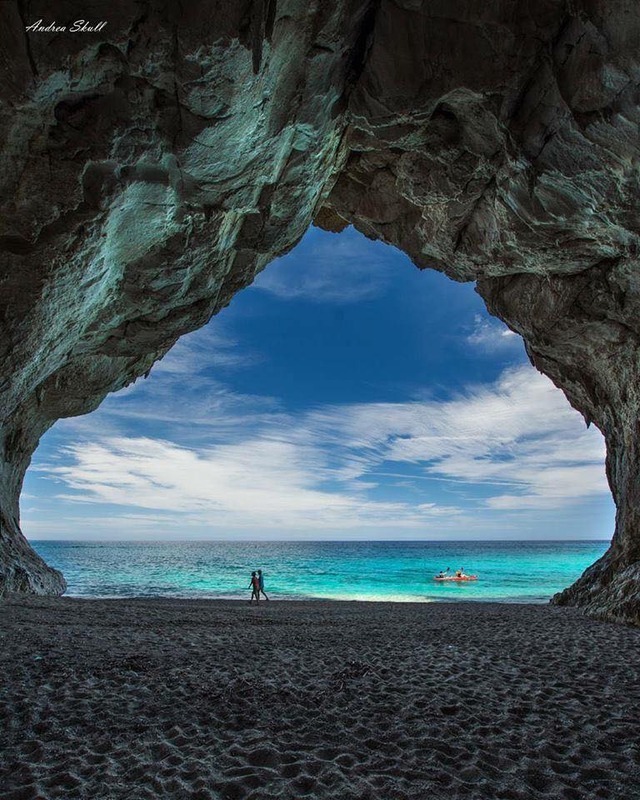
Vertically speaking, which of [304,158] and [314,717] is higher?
[304,158]

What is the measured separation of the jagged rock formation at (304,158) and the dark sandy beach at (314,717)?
7.70 m

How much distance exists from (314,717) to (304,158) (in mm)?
13160

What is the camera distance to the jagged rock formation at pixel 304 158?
9.06 m

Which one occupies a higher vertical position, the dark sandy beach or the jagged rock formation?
the jagged rock formation

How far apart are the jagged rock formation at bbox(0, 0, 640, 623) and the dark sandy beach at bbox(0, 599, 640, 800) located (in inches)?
303

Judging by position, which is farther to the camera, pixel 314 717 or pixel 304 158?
pixel 304 158

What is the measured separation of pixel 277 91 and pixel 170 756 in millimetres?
12137

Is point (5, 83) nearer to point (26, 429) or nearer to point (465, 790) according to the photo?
point (465, 790)

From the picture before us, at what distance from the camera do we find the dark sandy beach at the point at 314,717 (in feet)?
14.7

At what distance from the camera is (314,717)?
6.10m

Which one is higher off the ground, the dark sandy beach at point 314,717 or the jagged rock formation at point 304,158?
the jagged rock formation at point 304,158

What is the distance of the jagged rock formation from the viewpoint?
906 cm

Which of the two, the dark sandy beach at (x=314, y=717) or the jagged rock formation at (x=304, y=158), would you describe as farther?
the jagged rock formation at (x=304, y=158)

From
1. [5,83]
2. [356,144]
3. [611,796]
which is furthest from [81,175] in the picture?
[611,796]
